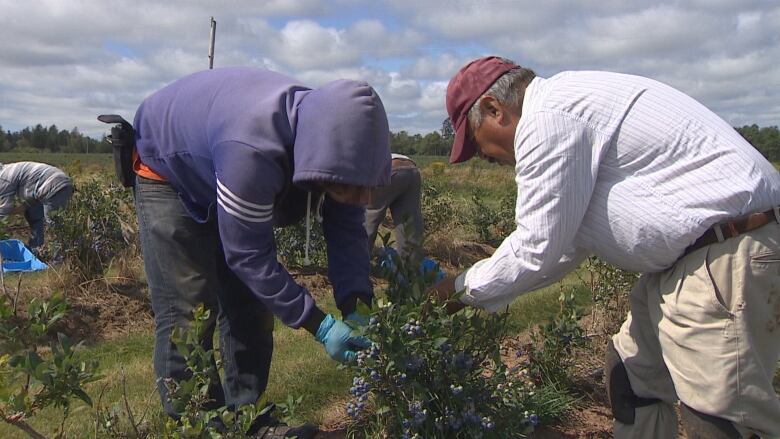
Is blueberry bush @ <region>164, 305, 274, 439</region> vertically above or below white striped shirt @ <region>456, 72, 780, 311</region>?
below

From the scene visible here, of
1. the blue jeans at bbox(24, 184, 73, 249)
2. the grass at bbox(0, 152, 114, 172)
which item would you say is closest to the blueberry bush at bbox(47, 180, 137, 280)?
the blue jeans at bbox(24, 184, 73, 249)

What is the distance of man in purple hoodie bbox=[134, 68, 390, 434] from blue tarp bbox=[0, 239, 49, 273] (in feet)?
17.5

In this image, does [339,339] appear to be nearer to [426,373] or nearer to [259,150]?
[426,373]

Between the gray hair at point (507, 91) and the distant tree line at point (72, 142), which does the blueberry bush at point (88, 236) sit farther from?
the distant tree line at point (72, 142)

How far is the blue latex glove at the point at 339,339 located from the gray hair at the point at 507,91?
819 millimetres

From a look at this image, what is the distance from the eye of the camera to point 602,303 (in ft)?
Result: 15.0

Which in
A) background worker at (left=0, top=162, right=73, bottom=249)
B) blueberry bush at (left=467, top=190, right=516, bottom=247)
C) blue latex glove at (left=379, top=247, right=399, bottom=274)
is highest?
blue latex glove at (left=379, top=247, right=399, bottom=274)

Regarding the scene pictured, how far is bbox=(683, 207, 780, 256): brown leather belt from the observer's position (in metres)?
2.04

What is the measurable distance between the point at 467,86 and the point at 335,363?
225cm

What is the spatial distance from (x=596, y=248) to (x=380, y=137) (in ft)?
2.60

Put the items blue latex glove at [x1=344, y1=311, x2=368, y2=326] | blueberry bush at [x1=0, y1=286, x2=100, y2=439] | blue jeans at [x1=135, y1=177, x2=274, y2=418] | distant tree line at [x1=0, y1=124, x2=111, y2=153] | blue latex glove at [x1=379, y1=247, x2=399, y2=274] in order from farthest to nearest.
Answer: distant tree line at [x1=0, y1=124, x2=111, y2=153] → blue jeans at [x1=135, y1=177, x2=274, y2=418] → blue latex glove at [x1=379, y1=247, x2=399, y2=274] → blue latex glove at [x1=344, y1=311, x2=368, y2=326] → blueberry bush at [x1=0, y1=286, x2=100, y2=439]

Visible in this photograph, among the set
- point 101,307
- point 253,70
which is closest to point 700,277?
point 253,70

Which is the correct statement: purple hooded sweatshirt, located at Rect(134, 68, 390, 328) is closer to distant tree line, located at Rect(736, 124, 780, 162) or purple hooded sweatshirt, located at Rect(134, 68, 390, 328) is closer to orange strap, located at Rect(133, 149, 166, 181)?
orange strap, located at Rect(133, 149, 166, 181)

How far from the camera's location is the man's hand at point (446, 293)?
2.37 m
